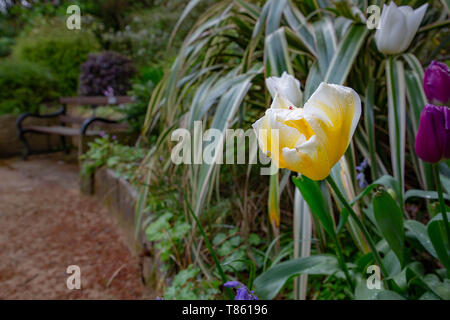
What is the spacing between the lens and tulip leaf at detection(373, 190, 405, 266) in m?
0.42

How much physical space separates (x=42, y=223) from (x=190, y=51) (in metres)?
1.51

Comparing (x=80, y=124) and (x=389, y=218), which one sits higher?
(x=80, y=124)

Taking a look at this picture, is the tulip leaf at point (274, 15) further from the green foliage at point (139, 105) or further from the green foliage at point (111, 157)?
the green foliage at point (139, 105)

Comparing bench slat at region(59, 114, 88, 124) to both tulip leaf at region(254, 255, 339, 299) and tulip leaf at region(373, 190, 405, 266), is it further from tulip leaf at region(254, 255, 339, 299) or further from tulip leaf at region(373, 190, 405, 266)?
tulip leaf at region(373, 190, 405, 266)

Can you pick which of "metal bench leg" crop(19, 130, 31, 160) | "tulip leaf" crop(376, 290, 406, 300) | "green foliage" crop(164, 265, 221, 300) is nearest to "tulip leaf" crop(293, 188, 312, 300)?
"tulip leaf" crop(376, 290, 406, 300)

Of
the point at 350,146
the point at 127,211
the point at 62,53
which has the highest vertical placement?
the point at 62,53

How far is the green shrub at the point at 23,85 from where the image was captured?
4020mm

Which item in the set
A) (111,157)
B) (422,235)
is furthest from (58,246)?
(422,235)

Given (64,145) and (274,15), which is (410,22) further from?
(64,145)

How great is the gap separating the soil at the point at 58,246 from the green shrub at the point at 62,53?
2.12m

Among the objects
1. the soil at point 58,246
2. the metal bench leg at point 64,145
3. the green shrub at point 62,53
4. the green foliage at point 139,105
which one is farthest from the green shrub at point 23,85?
the green foliage at point 139,105

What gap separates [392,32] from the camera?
0.50 m

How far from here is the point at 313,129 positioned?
0.26 metres

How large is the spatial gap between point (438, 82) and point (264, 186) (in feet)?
2.40
